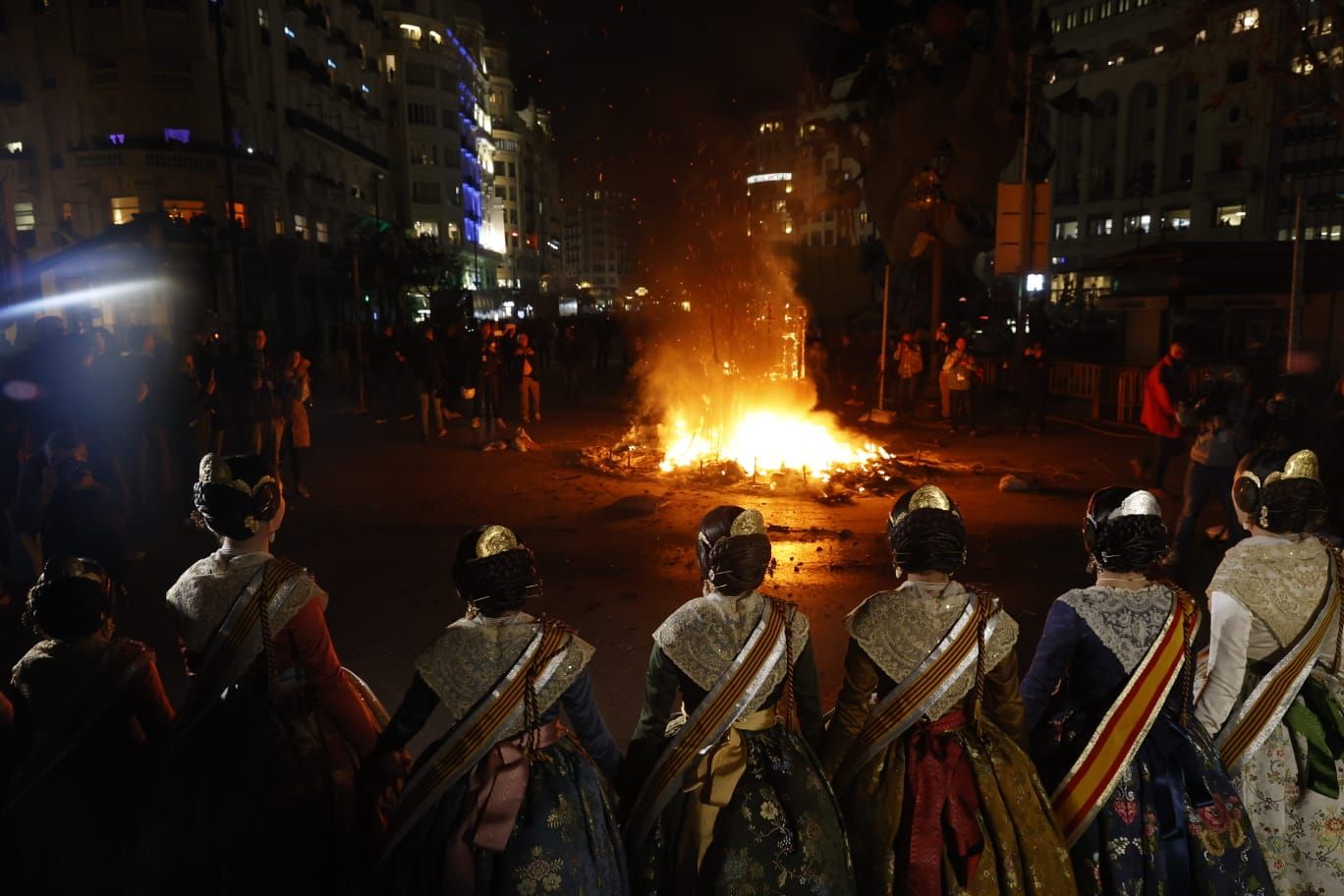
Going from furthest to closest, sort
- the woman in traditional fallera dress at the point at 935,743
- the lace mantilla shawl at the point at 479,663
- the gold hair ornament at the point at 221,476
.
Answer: the gold hair ornament at the point at 221,476 < the woman in traditional fallera dress at the point at 935,743 < the lace mantilla shawl at the point at 479,663

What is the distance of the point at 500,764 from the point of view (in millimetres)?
2615

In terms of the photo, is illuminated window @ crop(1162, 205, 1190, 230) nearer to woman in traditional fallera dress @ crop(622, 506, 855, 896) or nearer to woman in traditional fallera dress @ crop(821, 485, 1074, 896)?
woman in traditional fallera dress @ crop(821, 485, 1074, 896)

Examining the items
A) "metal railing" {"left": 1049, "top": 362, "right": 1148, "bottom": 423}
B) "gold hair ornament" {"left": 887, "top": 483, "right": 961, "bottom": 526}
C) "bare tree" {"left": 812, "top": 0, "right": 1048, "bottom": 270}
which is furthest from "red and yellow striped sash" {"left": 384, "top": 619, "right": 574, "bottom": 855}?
"bare tree" {"left": 812, "top": 0, "right": 1048, "bottom": 270}

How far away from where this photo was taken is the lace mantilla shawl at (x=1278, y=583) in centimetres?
321

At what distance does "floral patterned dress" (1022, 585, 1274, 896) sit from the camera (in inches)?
112

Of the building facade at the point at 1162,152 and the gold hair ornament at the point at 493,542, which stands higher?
the building facade at the point at 1162,152

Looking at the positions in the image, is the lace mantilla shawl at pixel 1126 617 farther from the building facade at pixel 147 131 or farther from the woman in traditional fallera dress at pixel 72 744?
the building facade at pixel 147 131

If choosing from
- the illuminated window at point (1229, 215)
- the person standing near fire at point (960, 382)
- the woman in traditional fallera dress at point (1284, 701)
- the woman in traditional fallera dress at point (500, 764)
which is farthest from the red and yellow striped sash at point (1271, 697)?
the illuminated window at point (1229, 215)

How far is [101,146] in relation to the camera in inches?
1355

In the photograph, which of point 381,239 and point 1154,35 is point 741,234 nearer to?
point 381,239

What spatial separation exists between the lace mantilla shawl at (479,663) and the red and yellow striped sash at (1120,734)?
1.58m

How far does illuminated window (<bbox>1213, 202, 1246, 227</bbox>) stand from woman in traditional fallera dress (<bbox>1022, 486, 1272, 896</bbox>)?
6288 cm

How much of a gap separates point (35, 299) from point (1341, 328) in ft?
80.6

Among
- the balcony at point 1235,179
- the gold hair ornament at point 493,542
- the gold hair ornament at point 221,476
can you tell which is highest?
the balcony at point 1235,179
